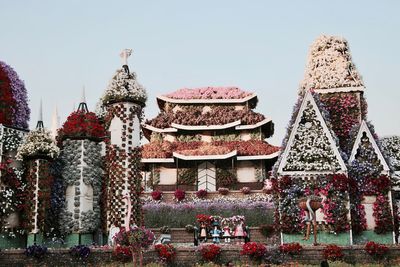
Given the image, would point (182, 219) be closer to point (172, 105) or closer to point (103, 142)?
point (103, 142)

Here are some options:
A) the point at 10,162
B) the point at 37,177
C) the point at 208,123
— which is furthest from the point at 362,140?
the point at 208,123

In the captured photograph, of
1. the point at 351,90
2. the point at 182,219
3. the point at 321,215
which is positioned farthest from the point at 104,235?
the point at 351,90

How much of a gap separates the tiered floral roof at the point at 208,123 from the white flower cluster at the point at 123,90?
2608 centimetres

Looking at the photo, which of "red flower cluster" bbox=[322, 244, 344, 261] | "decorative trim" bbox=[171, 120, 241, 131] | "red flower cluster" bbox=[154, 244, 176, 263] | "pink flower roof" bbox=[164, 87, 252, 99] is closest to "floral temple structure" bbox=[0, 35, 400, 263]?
"red flower cluster" bbox=[322, 244, 344, 261]

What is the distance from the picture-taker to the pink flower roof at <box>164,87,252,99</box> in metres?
53.8

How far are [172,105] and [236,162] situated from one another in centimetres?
961

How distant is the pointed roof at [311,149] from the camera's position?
25266 mm

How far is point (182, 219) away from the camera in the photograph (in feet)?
109

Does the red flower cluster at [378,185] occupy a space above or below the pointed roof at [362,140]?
below

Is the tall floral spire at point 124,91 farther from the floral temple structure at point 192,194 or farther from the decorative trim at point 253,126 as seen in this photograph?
the decorative trim at point 253,126

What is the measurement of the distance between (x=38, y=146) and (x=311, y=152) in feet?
40.2

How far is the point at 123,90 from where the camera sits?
20.4 m

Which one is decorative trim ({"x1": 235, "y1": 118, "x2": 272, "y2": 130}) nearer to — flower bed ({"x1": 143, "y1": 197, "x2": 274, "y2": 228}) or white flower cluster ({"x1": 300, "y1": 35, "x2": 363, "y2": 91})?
flower bed ({"x1": 143, "y1": 197, "x2": 274, "y2": 228})

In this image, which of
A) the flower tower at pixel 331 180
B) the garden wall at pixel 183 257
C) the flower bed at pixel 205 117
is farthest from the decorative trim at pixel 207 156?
the garden wall at pixel 183 257
